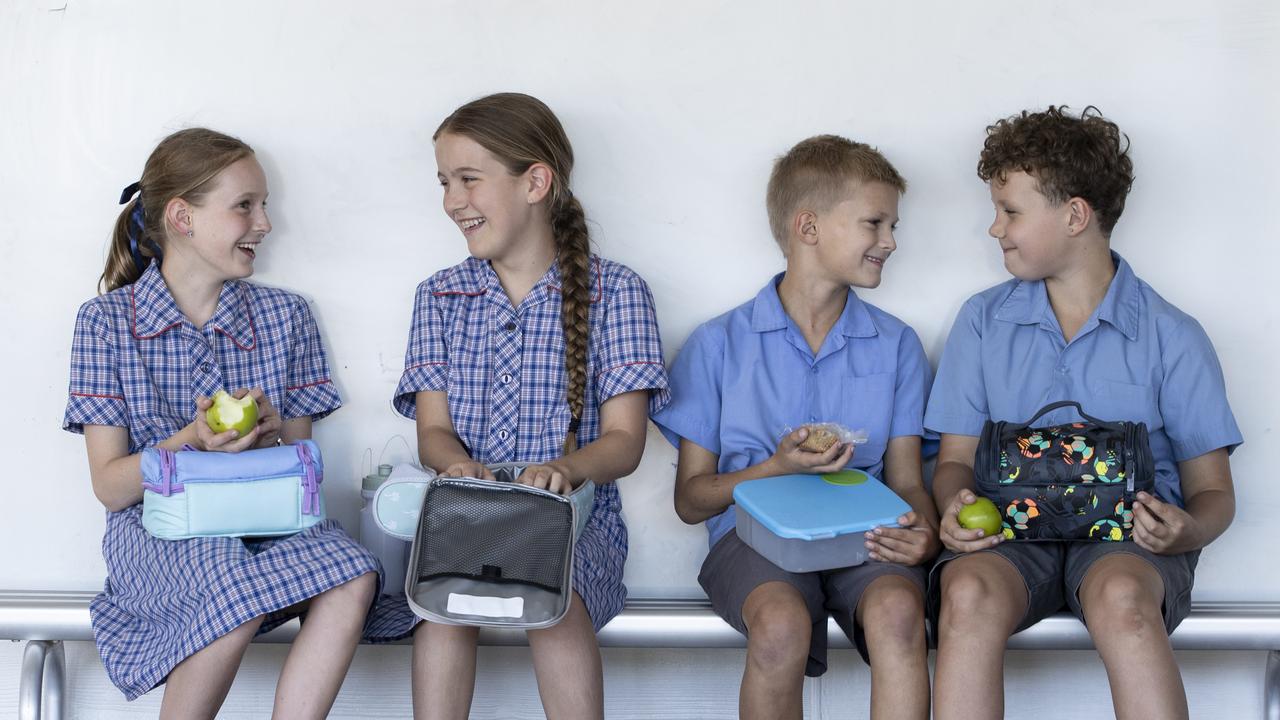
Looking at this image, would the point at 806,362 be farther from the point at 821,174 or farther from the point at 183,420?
the point at 183,420

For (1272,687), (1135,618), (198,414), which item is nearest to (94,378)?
(198,414)

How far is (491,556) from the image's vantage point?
6.33 feet

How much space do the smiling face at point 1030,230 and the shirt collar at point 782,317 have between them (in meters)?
0.27

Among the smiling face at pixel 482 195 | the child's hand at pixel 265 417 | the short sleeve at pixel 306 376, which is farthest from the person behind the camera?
the short sleeve at pixel 306 376

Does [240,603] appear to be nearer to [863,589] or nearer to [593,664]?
[593,664]

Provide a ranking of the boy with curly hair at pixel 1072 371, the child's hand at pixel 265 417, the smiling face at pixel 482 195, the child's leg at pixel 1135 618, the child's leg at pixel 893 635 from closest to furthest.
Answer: the child's leg at pixel 1135 618 → the child's leg at pixel 893 635 → the boy with curly hair at pixel 1072 371 → the child's hand at pixel 265 417 → the smiling face at pixel 482 195

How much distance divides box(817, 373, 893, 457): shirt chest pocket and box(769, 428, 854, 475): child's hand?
0.67ft

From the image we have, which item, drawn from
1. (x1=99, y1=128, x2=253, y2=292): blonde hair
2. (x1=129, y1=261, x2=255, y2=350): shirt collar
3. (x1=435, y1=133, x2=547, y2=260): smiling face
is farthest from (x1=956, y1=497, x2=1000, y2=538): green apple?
(x1=99, y1=128, x2=253, y2=292): blonde hair

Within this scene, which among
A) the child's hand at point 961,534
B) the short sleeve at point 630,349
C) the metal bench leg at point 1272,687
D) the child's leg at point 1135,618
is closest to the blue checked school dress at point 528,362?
the short sleeve at point 630,349

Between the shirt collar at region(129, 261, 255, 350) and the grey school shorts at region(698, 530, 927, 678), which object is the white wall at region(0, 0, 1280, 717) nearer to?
the shirt collar at region(129, 261, 255, 350)

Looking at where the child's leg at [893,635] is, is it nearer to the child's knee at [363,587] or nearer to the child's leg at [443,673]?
the child's leg at [443,673]

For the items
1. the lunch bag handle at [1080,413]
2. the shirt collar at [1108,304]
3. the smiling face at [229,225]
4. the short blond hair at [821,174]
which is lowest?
the lunch bag handle at [1080,413]

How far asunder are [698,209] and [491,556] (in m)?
0.88

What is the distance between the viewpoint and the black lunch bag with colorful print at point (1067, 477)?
1.97m
